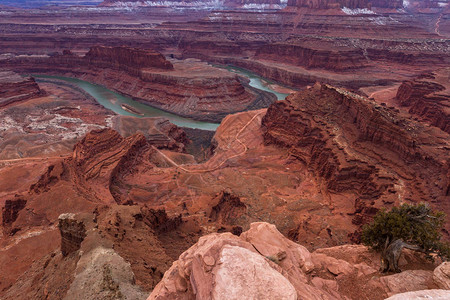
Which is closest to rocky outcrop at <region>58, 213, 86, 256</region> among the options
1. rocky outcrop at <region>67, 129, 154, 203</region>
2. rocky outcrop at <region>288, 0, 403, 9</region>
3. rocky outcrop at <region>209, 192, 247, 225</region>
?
rocky outcrop at <region>67, 129, 154, 203</region>

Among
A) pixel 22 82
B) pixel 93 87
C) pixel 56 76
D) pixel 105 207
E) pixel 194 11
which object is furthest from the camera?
pixel 194 11

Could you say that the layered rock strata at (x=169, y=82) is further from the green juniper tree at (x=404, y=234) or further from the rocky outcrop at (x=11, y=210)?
the green juniper tree at (x=404, y=234)

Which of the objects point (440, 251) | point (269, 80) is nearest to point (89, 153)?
point (440, 251)

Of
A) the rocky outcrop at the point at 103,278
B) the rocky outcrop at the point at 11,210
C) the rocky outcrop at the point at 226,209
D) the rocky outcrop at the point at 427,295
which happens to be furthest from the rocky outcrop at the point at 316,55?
the rocky outcrop at the point at 103,278

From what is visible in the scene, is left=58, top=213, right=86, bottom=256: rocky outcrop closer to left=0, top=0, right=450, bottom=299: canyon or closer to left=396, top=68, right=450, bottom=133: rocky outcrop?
left=0, top=0, right=450, bottom=299: canyon

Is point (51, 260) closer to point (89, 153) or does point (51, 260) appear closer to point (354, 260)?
point (354, 260)
